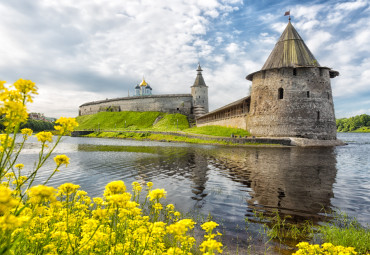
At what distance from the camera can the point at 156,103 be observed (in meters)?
76.4

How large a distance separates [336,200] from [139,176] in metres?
8.12

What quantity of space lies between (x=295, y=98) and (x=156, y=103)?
53.5 meters

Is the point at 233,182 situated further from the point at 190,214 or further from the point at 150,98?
the point at 150,98

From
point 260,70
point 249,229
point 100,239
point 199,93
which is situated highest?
point 199,93

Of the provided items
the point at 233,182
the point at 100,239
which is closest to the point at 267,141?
the point at 233,182

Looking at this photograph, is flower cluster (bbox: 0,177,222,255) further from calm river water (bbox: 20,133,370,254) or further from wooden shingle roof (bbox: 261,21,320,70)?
wooden shingle roof (bbox: 261,21,320,70)

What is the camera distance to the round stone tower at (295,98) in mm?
28859

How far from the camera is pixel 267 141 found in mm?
26828

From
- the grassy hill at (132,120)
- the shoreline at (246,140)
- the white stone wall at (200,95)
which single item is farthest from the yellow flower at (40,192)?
the white stone wall at (200,95)

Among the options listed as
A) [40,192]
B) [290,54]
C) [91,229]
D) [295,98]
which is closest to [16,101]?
[40,192]

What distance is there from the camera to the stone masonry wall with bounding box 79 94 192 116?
242ft

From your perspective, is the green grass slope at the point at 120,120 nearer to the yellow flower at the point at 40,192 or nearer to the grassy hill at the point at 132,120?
the grassy hill at the point at 132,120

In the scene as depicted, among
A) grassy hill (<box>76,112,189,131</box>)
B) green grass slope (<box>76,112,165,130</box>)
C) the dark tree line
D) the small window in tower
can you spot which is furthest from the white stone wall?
the dark tree line

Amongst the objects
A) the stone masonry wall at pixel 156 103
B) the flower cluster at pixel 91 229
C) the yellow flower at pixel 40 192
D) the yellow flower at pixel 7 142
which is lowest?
the flower cluster at pixel 91 229
